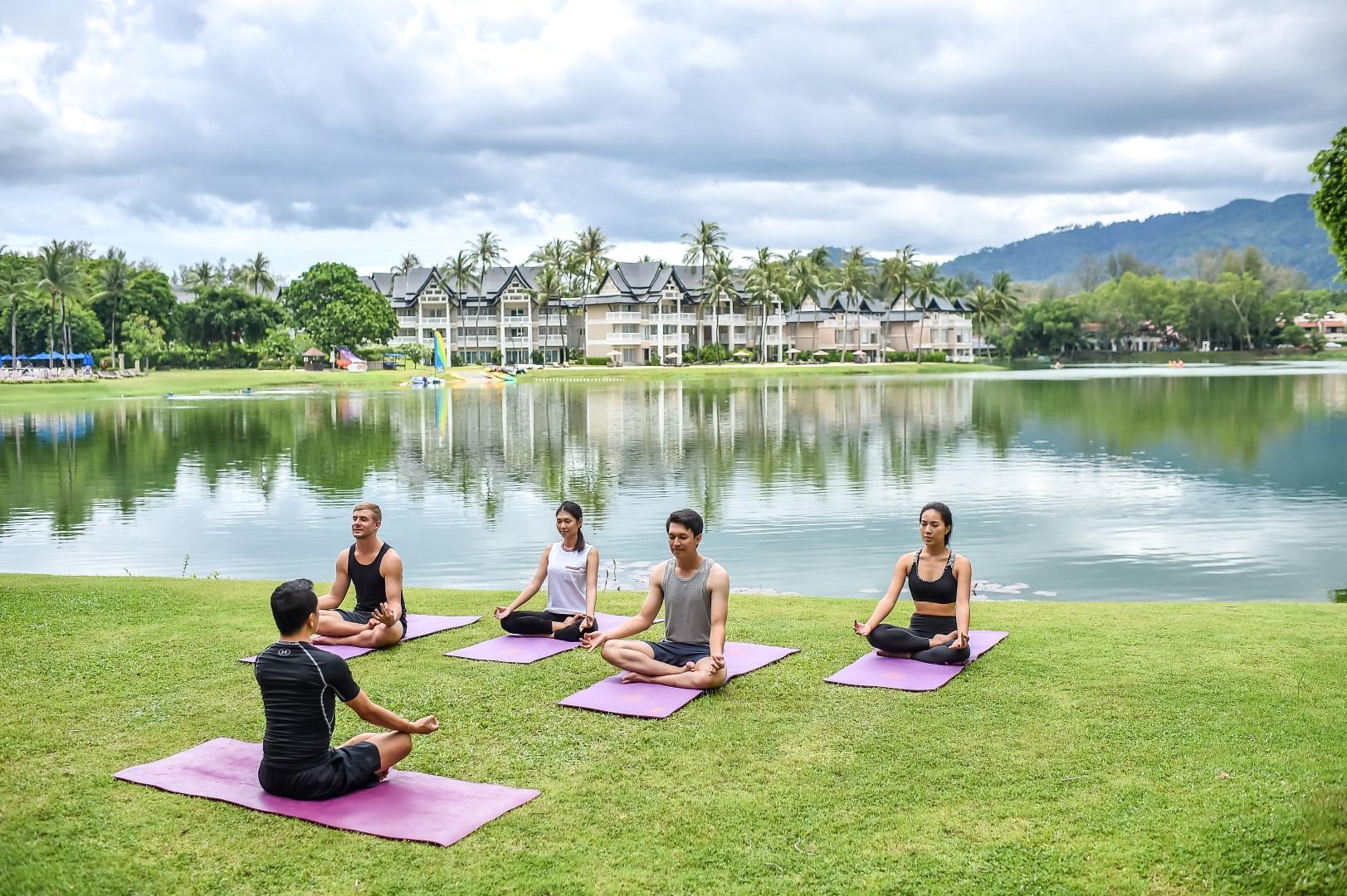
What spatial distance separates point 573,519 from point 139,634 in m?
4.44

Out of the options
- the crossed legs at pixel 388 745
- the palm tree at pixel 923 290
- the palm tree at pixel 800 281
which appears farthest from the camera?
the palm tree at pixel 923 290

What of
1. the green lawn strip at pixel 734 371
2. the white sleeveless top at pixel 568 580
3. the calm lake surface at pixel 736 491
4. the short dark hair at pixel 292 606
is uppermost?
the green lawn strip at pixel 734 371

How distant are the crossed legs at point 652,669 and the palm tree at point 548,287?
124 metres

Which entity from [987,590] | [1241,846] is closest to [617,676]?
[1241,846]

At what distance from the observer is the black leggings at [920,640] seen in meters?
9.72

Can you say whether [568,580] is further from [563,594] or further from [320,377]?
[320,377]

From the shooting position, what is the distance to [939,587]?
10.1m

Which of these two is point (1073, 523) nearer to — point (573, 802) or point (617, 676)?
point (617, 676)

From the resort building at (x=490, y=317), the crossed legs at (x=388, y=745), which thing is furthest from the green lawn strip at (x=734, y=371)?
the crossed legs at (x=388, y=745)

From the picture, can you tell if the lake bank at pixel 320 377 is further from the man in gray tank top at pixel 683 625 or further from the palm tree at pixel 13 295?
the man in gray tank top at pixel 683 625

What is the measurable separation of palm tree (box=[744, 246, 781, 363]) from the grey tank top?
114m

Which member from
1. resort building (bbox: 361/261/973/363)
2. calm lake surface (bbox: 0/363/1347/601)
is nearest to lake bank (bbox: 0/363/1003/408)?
resort building (bbox: 361/261/973/363)

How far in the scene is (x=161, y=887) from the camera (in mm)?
5742

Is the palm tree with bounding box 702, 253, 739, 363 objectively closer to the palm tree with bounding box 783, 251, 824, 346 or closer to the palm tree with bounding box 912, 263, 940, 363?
the palm tree with bounding box 783, 251, 824, 346
